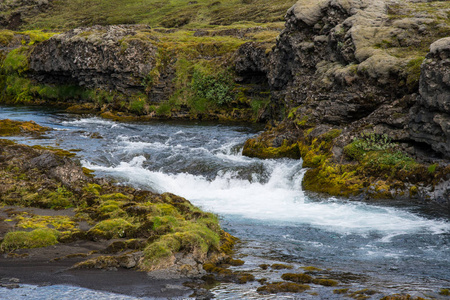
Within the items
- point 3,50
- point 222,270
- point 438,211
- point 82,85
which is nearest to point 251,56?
point 82,85

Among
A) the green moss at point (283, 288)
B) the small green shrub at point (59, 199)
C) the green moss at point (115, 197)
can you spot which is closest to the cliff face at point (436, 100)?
the green moss at point (283, 288)

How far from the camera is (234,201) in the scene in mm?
22125

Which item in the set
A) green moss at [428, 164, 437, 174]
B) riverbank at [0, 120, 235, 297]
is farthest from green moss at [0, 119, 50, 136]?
green moss at [428, 164, 437, 174]

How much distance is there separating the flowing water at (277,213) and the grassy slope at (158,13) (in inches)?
2482

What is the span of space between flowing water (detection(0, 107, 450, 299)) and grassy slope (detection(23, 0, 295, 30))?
207 feet

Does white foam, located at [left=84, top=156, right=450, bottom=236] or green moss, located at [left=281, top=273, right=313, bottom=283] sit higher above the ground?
green moss, located at [left=281, top=273, right=313, bottom=283]

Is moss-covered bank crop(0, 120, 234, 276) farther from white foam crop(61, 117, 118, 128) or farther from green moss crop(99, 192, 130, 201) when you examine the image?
white foam crop(61, 117, 118, 128)

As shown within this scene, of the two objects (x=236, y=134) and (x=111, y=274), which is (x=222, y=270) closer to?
(x=111, y=274)

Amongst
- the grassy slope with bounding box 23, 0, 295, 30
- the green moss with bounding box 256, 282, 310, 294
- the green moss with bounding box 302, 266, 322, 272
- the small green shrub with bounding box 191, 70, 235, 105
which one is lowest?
the green moss with bounding box 302, 266, 322, 272

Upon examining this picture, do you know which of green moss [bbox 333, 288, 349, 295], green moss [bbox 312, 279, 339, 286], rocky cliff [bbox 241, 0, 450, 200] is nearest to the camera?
green moss [bbox 333, 288, 349, 295]

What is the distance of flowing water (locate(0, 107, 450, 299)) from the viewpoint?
12.1 m

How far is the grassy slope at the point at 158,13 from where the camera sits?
320ft

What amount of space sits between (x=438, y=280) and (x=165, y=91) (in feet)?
134

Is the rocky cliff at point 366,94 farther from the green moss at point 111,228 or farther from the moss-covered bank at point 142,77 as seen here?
the moss-covered bank at point 142,77
